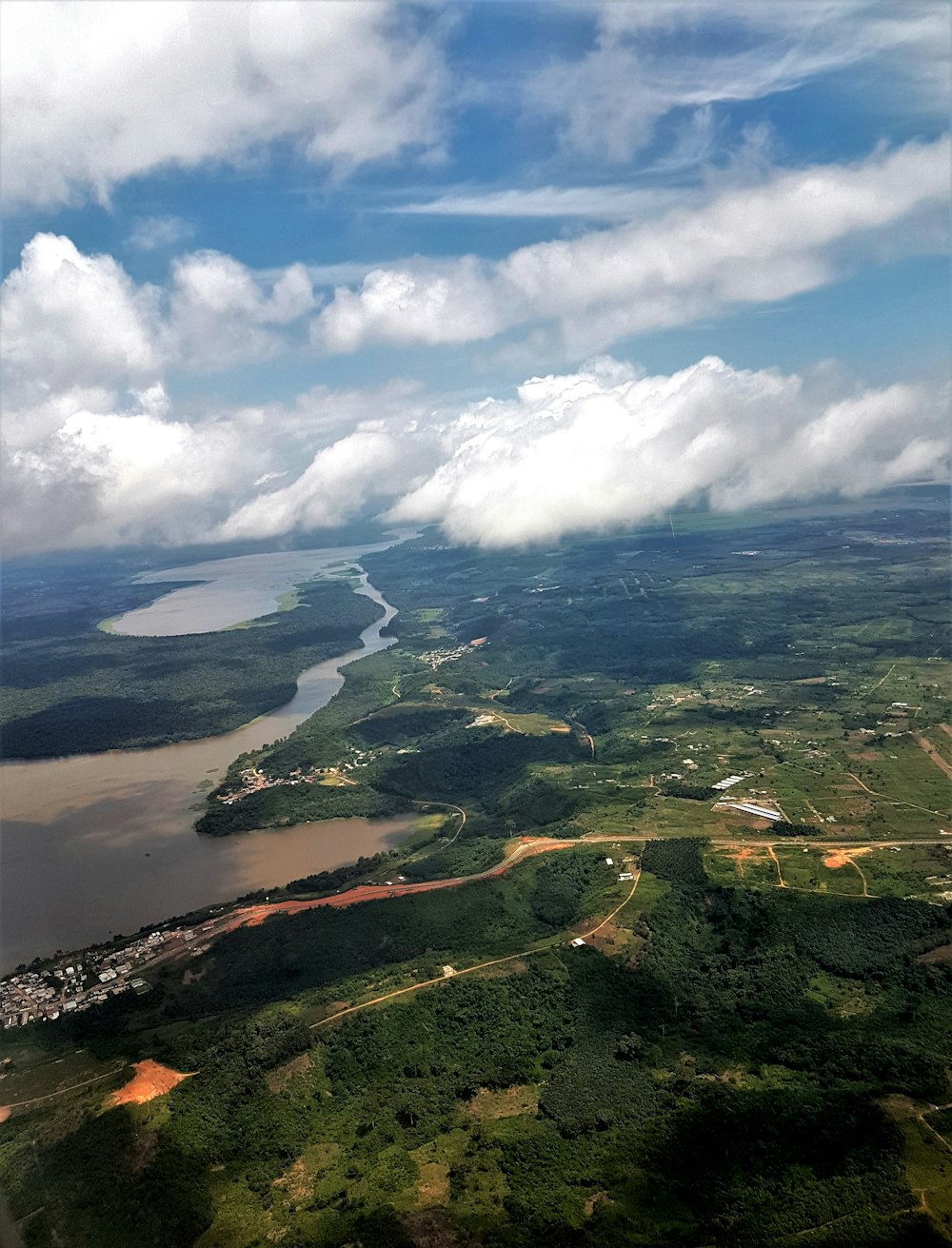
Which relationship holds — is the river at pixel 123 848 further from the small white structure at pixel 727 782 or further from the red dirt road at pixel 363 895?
the small white structure at pixel 727 782

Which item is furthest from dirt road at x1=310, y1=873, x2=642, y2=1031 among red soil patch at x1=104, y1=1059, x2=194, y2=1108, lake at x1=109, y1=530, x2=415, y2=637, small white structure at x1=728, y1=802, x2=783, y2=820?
lake at x1=109, y1=530, x2=415, y2=637

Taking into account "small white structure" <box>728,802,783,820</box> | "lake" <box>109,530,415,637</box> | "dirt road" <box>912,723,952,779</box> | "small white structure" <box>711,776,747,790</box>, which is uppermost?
"lake" <box>109,530,415,637</box>

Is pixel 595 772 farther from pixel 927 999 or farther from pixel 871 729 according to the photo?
pixel 927 999

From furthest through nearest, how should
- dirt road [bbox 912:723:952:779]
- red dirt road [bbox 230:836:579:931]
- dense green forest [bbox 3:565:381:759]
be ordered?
dense green forest [bbox 3:565:381:759] → dirt road [bbox 912:723:952:779] → red dirt road [bbox 230:836:579:931]

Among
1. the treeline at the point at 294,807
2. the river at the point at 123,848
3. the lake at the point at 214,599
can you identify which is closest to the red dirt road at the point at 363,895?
the river at the point at 123,848

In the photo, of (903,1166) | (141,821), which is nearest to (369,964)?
(903,1166)

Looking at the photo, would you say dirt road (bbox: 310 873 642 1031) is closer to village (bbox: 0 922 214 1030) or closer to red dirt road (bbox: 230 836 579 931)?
red dirt road (bbox: 230 836 579 931)

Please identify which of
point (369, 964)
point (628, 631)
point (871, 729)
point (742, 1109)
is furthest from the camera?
point (628, 631)
